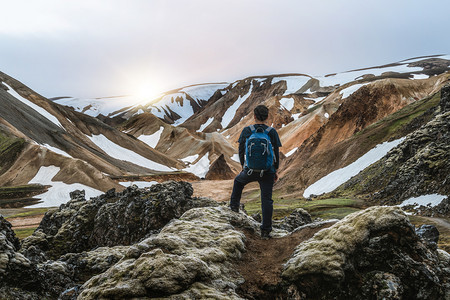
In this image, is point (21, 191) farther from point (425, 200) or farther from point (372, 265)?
point (372, 265)

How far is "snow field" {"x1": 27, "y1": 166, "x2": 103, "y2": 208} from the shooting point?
67438 mm

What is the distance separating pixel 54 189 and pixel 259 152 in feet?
248

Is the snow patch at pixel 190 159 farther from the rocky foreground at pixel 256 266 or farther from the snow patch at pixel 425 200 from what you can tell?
the rocky foreground at pixel 256 266

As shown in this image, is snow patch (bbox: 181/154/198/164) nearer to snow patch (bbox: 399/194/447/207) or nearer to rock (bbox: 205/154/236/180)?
rock (bbox: 205/154/236/180)

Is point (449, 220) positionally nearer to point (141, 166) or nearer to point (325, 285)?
point (325, 285)

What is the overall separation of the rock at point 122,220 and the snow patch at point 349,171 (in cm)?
3170

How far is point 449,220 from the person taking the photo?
18422 millimetres

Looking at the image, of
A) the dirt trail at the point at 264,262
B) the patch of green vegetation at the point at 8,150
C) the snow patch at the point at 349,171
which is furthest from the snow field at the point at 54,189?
the dirt trail at the point at 264,262

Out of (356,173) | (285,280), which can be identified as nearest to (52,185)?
(356,173)

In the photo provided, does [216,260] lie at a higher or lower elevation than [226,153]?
higher

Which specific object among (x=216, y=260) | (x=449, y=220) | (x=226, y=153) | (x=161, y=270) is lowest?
(x=226, y=153)

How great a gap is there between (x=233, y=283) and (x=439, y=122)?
31825 mm

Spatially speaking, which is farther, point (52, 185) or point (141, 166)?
point (141, 166)

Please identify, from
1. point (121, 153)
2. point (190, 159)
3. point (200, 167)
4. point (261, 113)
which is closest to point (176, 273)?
point (261, 113)
